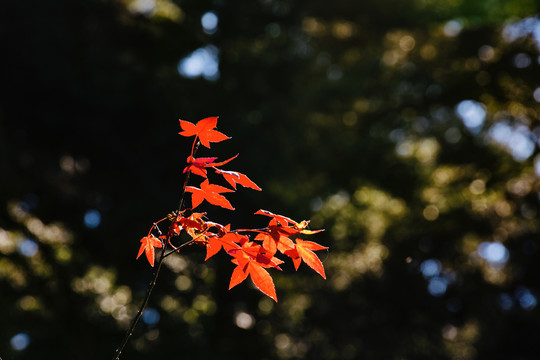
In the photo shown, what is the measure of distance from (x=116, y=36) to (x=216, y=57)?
0.97 metres

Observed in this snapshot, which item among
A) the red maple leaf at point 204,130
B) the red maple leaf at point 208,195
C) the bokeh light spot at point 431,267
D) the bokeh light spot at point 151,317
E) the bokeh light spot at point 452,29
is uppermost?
the bokeh light spot at point 452,29

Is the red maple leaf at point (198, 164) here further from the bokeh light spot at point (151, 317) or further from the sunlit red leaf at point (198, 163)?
the bokeh light spot at point (151, 317)

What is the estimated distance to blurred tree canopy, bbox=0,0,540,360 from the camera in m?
4.02

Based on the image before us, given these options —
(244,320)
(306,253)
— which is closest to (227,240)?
(306,253)

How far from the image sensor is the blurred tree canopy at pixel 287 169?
4.02 metres

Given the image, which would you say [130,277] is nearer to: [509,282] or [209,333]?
[209,333]

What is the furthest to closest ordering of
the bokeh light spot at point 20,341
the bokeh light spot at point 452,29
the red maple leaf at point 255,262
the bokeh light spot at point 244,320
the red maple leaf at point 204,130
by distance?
the bokeh light spot at point 452,29 < the bokeh light spot at point 244,320 < the bokeh light spot at point 20,341 < the red maple leaf at point 204,130 < the red maple leaf at point 255,262

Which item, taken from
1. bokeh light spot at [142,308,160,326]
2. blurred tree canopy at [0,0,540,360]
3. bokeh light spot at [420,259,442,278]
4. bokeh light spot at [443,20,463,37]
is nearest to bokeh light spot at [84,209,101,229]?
blurred tree canopy at [0,0,540,360]

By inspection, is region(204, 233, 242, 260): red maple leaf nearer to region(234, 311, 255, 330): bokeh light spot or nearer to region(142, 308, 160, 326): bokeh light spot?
region(142, 308, 160, 326): bokeh light spot

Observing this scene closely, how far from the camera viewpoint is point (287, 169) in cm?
441

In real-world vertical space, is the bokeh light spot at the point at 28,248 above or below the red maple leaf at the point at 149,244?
above

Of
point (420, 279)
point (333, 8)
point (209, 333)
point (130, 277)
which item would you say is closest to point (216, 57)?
point (333, 8)

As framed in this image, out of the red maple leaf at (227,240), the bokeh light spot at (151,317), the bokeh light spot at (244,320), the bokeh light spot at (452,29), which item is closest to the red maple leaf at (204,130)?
the red maple leaf at (227,240)

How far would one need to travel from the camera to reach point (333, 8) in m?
5.32
